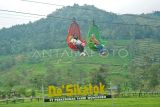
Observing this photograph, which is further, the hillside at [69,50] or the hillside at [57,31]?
the hillside at [57,31]

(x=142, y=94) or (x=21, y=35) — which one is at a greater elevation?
(x=21, y=35)

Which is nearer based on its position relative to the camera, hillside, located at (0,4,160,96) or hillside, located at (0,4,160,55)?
hillside, located at (0,4,160,96)

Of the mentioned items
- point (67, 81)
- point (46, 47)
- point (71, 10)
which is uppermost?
point (71, 10)

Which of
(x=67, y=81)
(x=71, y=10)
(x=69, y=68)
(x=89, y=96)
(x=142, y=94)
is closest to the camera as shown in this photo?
(x=89, y=96)

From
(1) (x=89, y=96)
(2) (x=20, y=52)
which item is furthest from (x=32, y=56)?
(1) (x=89, y=96)

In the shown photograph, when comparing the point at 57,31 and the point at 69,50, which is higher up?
the point at 57,31

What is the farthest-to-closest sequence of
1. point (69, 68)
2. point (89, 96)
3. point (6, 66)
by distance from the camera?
point (6, 66) < point (69, 68) < point (89, 96)

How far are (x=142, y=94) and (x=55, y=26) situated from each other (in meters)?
87.9

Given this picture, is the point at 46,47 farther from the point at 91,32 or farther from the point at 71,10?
the point at 91,32

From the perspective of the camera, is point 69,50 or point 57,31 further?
point 57,31

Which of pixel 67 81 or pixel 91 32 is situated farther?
pixel 67 81

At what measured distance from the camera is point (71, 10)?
160500 millimetres

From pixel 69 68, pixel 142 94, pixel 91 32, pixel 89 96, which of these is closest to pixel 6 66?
pixel 69 68

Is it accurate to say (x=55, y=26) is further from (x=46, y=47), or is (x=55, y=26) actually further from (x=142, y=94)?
(x=142, y=94)
